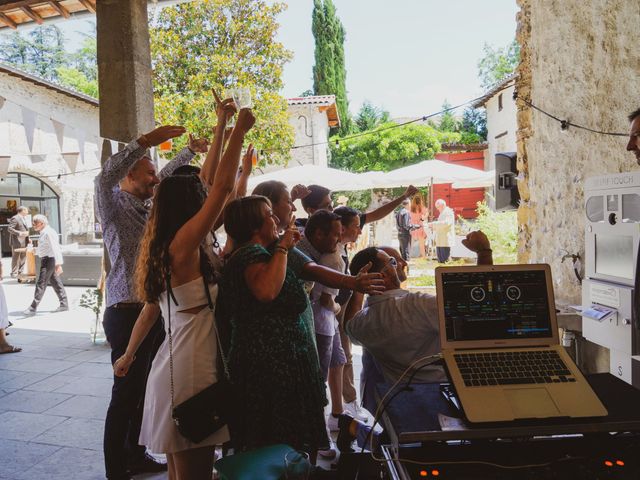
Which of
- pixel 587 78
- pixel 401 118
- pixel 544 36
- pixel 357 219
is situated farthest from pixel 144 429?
pixel 401 118

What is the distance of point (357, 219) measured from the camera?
369 centimetres

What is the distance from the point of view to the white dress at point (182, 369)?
1.87 metres

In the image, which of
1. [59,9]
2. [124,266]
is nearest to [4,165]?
[59,9]

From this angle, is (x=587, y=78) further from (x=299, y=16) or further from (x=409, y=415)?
(x=299, y=16)

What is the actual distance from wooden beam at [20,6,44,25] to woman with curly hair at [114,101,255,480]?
510 cm

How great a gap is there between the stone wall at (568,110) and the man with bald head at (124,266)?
3081mm

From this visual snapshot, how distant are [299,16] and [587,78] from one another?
2775 cm

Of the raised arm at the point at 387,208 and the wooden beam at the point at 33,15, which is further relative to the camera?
the wooden beam at the point at 33,15

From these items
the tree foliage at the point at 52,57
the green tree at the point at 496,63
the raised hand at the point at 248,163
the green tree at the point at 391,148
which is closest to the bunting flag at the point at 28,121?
the raised hand at the point at 248,163

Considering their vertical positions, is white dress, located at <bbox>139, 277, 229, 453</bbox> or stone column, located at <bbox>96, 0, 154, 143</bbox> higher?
stone column, located at <bbox>96, 0, 154, 143</bbox>

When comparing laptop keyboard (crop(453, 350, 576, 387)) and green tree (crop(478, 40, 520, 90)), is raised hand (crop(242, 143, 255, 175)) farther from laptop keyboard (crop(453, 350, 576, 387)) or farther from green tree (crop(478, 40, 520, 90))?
green tree (crop(478, 40, 520, 90))

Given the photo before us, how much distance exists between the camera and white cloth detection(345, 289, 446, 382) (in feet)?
7.18

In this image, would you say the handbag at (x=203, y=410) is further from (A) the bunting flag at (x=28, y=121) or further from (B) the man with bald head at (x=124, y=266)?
(A) the bunting flag at (x=28, y=121)

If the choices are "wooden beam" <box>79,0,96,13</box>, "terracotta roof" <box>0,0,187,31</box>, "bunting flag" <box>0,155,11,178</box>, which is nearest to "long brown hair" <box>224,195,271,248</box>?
"terracotta roof" <box>0,0,187,31</box>
